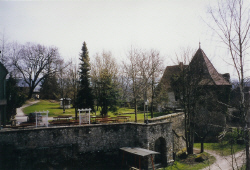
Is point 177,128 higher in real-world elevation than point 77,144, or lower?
higher

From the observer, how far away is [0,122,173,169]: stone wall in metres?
14.6

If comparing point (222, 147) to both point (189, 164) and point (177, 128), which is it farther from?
point (189, 164)

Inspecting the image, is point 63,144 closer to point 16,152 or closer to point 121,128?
point 16,152

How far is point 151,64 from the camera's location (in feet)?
95.0

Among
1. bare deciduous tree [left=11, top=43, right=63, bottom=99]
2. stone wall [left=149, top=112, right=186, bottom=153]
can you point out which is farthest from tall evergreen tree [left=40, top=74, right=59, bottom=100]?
stone wall [left=149, top=112, right=186, bottom=153]

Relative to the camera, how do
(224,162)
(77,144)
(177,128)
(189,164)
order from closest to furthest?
(77,144)
(189,164)
(224,162)
(177,128)

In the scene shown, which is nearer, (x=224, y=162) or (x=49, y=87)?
(x=224, y=162)

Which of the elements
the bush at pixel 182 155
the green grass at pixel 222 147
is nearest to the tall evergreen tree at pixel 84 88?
the bush at pixel 182 155

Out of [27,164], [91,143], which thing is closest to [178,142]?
[91,143]

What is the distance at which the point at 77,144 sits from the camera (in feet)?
53.8

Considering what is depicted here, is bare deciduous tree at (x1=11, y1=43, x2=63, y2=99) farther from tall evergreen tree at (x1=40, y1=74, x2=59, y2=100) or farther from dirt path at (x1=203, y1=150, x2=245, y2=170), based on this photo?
dirt path at (x1=203, y1=150, x2=245, y2=170)

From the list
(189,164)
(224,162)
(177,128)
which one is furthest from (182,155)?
(224,162)

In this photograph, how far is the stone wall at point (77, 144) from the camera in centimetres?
1461

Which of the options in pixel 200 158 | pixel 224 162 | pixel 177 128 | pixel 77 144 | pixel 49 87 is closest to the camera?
pixel 77 144
